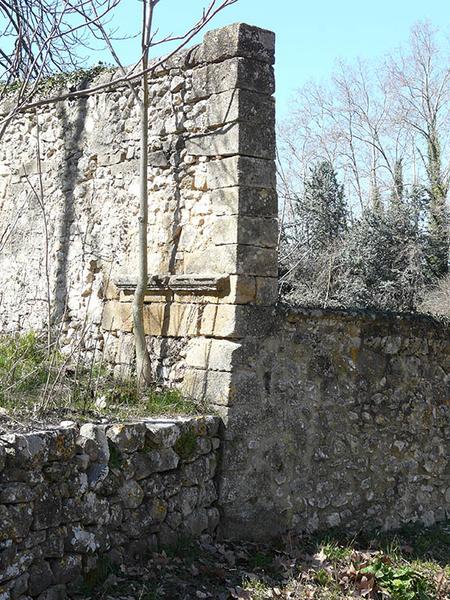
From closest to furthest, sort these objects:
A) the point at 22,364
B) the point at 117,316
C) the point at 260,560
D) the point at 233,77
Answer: the point at 260,560, the point at 233,77, the point at 22,364, the point at 117,316

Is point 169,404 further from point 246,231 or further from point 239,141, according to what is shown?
point 239,141

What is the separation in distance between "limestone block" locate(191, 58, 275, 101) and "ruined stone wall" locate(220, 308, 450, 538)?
5.75 feet

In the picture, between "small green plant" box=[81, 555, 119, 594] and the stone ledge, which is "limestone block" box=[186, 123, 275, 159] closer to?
the stone ledge

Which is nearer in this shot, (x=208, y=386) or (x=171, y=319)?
(x=208, y=386)

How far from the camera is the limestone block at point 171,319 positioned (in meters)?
6.80

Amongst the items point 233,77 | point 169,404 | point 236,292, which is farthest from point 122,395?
point 233,77

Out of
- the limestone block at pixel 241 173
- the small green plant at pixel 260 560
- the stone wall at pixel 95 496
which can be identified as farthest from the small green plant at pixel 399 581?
the limestone block at pixel 241 173

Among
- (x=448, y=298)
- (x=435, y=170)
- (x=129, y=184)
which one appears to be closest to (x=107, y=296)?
(x=129, y=184)

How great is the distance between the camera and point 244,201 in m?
6.55

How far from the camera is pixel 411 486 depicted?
25.1 ft

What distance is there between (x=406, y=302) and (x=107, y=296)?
323 inches

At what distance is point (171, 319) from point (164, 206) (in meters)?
0.94

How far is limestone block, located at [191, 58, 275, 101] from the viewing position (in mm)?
6594

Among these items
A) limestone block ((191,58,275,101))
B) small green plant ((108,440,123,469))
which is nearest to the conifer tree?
limestone block ((191,58,275,101))
